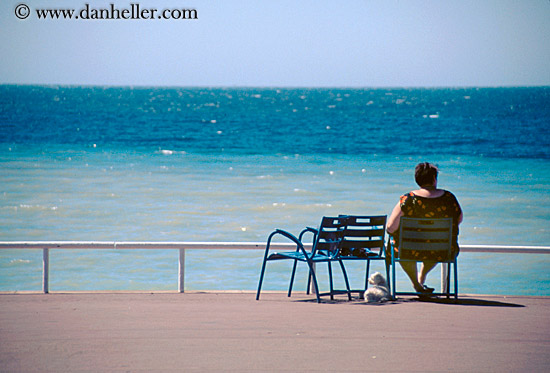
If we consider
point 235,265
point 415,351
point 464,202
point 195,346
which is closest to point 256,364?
point 195,346

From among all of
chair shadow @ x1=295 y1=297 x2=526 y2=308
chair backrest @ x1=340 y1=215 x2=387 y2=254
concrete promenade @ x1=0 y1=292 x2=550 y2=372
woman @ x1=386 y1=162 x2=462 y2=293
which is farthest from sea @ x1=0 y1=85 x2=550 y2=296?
concrete promenade @ x1=0 y1=292 x2=550 y2=372

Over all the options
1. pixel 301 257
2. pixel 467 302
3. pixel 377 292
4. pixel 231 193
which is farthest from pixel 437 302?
pixel 231 193

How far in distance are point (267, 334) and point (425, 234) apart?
1.95 m

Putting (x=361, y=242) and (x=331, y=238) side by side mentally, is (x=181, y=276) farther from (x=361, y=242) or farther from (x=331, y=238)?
(x=361, y=242)

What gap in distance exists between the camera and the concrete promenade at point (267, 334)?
4.86 m

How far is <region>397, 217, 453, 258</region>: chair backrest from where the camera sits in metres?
6.77

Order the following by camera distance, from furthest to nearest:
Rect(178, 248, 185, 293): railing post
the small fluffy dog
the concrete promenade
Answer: Rect(178, 248, 185, 293): railing post → the small fluffy dog → the concrete promenade

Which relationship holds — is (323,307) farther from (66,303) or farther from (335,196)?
(335,196)

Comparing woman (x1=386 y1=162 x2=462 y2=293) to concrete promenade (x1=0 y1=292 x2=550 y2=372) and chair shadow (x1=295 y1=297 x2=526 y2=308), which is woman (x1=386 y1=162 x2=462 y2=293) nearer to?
chair shadow (x1=295 y1=297 x2=526 y2=308)

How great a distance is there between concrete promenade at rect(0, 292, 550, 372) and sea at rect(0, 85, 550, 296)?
6.93 meters

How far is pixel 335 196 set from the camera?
2695cm

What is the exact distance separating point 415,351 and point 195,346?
1.51 metres

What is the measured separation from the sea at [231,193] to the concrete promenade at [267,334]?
22.7 ft

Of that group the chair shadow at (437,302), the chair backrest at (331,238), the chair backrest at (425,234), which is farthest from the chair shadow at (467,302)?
the chair backrest at (331,238)
